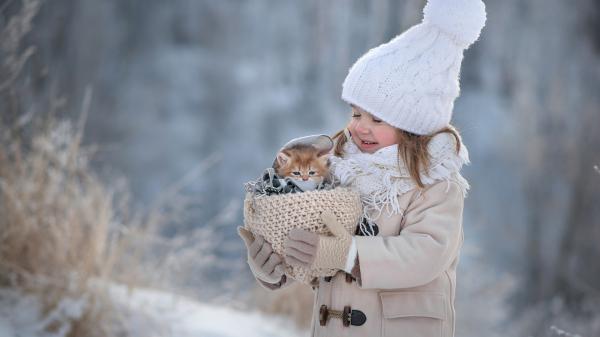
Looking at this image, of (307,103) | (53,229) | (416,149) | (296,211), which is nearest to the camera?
(296,211)

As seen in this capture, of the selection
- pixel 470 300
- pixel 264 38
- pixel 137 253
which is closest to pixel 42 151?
pixel 137 253

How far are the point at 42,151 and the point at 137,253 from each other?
60 cm

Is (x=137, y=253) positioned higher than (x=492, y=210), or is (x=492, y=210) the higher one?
(x=492, y=210)

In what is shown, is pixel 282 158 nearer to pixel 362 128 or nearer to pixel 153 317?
pixel 362 128

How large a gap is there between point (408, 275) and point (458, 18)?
55 cm

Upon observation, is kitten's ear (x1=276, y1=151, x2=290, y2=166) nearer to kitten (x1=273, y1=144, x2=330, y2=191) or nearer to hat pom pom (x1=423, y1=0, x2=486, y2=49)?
kitten (x1=273, y1=144, x2=330, y2=191)

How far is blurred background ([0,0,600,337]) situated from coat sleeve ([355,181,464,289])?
483 centimetres

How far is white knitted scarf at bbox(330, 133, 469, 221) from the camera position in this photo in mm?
1387

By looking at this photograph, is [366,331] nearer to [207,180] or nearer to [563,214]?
[563,214]

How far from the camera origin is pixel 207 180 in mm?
9086

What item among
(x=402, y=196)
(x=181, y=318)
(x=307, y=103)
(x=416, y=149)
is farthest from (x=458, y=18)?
(x=307, y=103)

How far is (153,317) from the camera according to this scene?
279 cm

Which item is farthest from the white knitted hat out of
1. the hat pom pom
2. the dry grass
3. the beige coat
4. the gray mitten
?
the dry grass

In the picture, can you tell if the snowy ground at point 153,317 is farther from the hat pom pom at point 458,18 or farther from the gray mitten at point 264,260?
the hat pom pom at point 458,18
